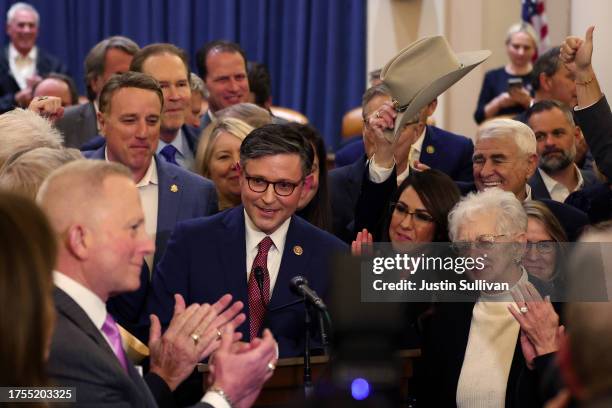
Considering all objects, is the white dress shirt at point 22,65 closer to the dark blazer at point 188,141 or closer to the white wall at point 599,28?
the dark blazer at point 188,141

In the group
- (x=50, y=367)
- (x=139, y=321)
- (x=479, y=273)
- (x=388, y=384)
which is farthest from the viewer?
(x=139, y=321)

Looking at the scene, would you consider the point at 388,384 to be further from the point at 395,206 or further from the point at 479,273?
the point at 395,206

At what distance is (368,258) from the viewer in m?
3.05

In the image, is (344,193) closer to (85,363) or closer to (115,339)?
(115,339)

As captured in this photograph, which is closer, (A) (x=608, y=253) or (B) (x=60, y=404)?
(B) (x=60, y=404)

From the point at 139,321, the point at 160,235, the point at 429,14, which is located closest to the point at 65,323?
the point at 139,321

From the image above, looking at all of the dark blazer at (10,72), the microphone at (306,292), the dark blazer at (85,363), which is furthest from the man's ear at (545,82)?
the dark blazer at (10,72)

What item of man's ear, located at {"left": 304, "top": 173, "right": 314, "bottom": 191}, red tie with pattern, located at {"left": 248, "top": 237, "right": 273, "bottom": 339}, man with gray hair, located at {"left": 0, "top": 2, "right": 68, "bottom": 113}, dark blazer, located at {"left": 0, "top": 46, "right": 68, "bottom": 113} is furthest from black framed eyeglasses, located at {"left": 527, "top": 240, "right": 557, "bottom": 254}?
man with gray hair, located at {"left": 0, "top": 2, "right": 68, "bottom": 113}

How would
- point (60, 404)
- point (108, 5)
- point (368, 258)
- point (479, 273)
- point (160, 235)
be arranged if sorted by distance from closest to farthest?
point (60, 404)
point (368, 258)
point (479, 273)
point (160, 235)
point (108, 5)

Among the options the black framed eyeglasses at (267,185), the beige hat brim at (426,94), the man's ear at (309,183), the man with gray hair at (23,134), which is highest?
the beige hat brim at (426,94)

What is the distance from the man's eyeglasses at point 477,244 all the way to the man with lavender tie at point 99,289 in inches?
33.9

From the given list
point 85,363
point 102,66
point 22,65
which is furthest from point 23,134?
point 22,65

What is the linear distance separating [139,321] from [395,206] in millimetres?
1103

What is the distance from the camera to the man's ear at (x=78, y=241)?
2637mm
